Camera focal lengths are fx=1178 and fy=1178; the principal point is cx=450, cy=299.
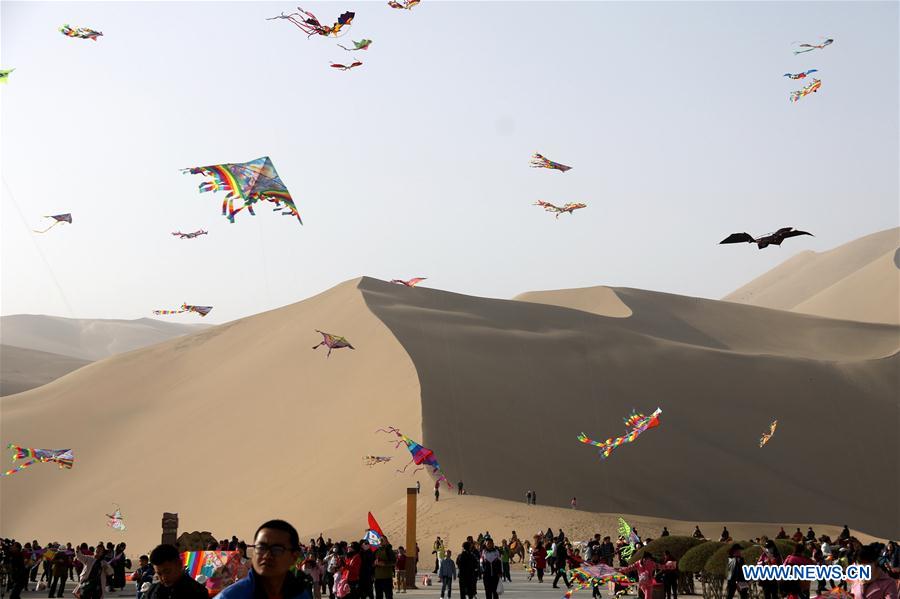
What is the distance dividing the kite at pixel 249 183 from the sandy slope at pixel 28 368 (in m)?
107

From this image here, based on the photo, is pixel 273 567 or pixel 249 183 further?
pixel 249 183

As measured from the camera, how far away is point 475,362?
60312mm

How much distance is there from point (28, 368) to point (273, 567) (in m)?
143

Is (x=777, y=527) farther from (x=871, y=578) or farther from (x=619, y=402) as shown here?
(x=871, y=578)

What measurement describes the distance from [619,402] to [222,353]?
86.7ft

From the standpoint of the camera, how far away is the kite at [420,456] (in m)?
36.1

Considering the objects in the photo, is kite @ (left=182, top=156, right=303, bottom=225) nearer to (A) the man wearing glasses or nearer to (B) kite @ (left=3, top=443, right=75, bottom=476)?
(A) the man wearing glasses

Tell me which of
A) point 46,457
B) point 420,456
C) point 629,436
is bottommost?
point 420,456

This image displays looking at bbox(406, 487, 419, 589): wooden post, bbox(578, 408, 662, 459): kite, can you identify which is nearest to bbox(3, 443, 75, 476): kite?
bbox(578, 408, 662, 459): kite

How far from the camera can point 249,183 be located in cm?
2223

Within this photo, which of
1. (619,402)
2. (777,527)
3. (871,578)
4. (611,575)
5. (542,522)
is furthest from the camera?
(619,402)

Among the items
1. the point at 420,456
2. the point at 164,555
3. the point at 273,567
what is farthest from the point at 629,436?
the point at 273,567

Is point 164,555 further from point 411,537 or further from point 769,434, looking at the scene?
point 769,434

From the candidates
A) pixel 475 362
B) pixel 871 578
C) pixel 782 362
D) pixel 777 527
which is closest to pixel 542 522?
pixel 777 527
